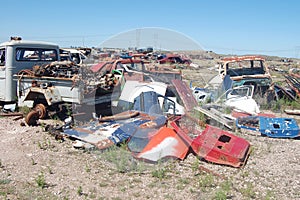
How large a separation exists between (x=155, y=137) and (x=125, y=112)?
1433 millimetres

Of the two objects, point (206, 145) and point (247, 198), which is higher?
point (206, 145)

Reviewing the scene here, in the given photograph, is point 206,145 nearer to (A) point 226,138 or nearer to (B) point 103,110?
(A) point 226,138

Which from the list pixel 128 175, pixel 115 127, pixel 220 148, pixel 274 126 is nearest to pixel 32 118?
pixel 115 127

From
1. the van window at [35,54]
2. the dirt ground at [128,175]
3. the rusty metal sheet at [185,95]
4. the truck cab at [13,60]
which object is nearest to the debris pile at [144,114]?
the rusty metal sheet at [185,95]

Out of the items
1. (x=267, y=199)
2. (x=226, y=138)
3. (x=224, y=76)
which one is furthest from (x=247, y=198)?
(x=224, y=76)

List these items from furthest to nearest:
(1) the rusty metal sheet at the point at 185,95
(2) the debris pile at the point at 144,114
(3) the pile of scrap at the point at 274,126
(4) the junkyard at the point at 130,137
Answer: (1) the rusty metal sheet at the point at 185,95 < (3) the pile of scrap at the point at 274,126 < (2) the debris pile at the point at 144,114 < (4) the junkyard at the point at 130,137

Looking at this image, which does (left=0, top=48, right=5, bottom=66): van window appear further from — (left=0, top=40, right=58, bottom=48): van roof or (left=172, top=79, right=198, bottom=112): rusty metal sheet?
(left=172, top=79, right=198, bottom=112): rusty metal sheet

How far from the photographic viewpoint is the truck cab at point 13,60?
772 cm

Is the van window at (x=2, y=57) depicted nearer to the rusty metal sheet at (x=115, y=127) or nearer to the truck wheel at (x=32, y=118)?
the truck wheel at (x=32, y=118)

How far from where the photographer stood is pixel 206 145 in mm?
5031

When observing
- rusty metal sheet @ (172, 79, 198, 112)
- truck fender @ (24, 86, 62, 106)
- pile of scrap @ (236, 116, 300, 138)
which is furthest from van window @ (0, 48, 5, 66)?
pile of scrap @ (236, 116, 300, 138)

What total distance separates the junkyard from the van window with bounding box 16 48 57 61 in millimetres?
29

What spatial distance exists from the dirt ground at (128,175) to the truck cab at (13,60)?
2.42m

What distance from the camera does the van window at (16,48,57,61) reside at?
795 centimetres
